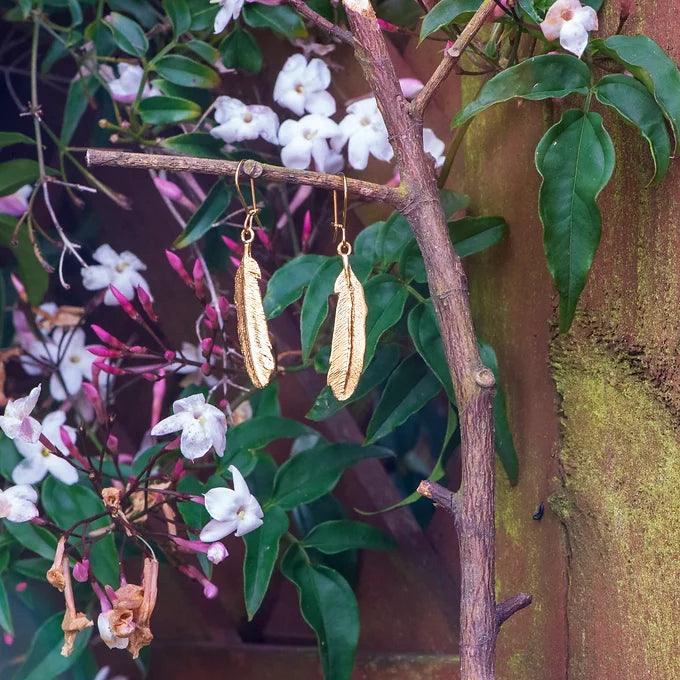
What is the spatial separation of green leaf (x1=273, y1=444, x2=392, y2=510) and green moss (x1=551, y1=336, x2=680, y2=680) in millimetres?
226

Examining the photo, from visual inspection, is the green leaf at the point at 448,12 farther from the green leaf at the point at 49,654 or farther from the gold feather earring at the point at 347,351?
the green leaf at the point at 49,654

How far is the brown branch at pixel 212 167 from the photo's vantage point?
57 centimetres

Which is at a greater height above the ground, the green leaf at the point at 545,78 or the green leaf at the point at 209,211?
the green leaf at the point at 545,78

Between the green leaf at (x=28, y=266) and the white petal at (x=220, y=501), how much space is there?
474 mm

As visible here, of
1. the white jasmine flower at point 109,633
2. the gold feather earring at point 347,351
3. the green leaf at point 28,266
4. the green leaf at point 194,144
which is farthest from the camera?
the green leaf at point 28,266

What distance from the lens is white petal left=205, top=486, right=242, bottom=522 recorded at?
0.69m

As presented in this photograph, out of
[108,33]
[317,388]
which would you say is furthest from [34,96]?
[317,388]

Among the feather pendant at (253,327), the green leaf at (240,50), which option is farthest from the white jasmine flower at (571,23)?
the green leaf at (240,50)

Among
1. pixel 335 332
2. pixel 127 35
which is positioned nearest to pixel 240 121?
pixel 127 35

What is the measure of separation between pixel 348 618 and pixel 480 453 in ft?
1.04

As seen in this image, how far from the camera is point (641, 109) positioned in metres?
0.61

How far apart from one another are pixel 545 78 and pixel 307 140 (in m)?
0.27

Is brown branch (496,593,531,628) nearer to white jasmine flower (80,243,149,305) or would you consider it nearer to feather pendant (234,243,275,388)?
feather pendant (234,243,275,388)

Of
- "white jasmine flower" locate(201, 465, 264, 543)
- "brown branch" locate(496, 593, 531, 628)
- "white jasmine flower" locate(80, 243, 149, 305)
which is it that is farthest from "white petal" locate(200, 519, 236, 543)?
"white jasmine flower" locate(80, 243, 149, 305)
